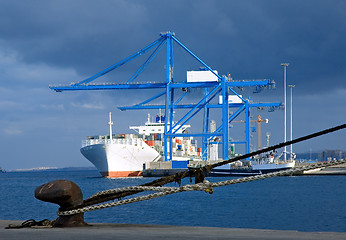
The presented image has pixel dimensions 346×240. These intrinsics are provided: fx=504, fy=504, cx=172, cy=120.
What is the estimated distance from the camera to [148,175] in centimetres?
7225

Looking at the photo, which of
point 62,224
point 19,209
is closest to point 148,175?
point 19,209

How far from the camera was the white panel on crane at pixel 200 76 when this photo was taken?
201ft

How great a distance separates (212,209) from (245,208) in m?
1.84

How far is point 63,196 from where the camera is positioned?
771 cm

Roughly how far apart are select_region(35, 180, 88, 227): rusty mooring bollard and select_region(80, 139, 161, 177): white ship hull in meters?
64.8

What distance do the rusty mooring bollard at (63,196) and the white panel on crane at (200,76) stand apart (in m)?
53.6

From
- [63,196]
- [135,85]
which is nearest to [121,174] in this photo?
[135,85]

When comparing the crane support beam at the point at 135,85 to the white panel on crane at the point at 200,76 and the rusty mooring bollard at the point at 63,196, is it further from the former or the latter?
the rusty mooring bollard at the point at 63,196

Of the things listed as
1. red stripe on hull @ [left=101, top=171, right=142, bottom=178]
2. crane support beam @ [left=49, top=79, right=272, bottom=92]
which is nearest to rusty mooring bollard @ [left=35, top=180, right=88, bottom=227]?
crane support beam @ [left=49, top=79, right=272, bottom=92]

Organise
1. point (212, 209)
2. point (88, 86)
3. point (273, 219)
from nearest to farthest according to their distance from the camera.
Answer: point (273, 219) < point (212, 209) < point (88, 86)

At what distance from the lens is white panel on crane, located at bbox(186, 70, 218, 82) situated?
61.3 meters

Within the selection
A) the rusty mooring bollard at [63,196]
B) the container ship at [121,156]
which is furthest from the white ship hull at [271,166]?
the rusty mooring bollard at [63,196]

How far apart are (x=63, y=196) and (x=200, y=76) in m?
55.1

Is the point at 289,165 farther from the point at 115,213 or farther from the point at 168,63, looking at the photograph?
the point at 115,213
